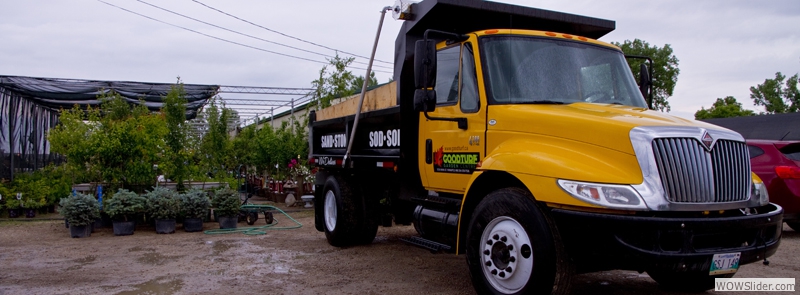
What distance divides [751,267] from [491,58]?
4.04m

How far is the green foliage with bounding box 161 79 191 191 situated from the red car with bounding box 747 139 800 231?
37.0ft

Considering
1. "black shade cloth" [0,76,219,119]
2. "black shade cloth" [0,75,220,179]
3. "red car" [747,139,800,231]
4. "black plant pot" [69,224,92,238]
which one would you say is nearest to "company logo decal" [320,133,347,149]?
"black plant pot" [69,224,92,238]

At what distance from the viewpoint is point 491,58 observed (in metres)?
5.98

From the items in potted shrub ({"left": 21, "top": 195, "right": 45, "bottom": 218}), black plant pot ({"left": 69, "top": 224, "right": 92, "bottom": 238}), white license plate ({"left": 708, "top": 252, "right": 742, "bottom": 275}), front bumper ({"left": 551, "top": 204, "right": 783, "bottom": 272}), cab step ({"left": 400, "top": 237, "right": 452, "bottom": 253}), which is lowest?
black plant pot ({"left": 69, "top": 224, "right": 92, "bottom": 238})

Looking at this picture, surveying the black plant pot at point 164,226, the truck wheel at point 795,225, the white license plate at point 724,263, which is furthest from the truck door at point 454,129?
the truck wheel at point 795,225

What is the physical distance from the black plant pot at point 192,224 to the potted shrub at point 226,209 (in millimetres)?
399

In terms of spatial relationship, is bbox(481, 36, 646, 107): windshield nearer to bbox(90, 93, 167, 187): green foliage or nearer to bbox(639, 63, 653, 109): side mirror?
bbox(639, 63, 653, 109): side mirror

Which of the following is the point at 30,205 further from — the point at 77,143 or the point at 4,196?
the point at 77,143

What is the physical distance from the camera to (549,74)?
234 inches

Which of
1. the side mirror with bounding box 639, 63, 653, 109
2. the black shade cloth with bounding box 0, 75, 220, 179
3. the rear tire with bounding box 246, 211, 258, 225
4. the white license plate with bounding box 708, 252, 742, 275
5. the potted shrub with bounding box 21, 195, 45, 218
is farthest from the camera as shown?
the black shade cloth with bounding box 0, 75, 220, 179

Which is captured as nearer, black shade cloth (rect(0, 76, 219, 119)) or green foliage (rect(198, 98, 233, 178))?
black shade cloth (rect(0, 76, 219, 119))

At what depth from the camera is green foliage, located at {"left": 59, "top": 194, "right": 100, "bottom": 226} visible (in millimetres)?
Answer: 10617

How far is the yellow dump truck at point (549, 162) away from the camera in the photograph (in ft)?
14.8

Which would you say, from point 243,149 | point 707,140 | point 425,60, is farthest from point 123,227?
point 243,149
